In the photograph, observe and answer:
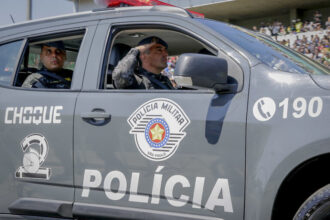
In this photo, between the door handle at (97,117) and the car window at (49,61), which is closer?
the door handle at (97,117)

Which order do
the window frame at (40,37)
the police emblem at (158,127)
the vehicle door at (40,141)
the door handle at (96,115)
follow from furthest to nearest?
1. the window frame at (40,37)
2. the vehicle door at (40,141)
3. the door handle at (96,115)
4. the police emblem at (158,127)

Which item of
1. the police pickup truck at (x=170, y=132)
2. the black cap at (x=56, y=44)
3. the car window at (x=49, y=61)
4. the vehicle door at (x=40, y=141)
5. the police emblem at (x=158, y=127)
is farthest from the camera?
the black cap at (x=56, y=44)

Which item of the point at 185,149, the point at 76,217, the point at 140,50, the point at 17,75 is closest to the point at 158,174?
the point at 185,149

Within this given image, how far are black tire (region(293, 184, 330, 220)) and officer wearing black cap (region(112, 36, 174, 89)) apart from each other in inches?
50.8

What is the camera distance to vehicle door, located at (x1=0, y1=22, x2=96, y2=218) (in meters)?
2.76

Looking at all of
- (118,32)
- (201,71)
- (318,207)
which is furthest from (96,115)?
(318,207)

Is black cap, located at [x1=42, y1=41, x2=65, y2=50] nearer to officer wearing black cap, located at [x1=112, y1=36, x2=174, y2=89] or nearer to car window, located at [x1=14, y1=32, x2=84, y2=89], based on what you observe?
car window, located at [x1=14, y1=32, x2=84, y2=89]

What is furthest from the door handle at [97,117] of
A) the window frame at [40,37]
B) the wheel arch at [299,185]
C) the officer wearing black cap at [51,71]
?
the wheel arch at [299,185]

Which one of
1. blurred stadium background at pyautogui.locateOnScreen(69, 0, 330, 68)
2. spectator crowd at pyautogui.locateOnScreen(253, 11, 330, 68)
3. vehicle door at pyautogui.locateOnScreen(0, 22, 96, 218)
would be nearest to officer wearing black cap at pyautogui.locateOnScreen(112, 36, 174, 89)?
vehicle door at pyautogui.locateOnScreen(0, 22, 96, 218)

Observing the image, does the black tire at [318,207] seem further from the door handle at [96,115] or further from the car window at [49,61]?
the car window at [49,61]

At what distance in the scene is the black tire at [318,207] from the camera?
6.79ft

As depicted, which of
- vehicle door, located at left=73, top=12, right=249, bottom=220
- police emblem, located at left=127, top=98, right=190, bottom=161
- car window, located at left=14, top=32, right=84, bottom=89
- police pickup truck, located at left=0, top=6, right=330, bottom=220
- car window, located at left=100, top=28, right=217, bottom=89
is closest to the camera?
police pickup truck, located at left=0, top=6, right=330, bottom=220

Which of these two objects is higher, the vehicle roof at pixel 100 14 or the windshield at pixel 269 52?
the vehicle roof at pixel 100 14

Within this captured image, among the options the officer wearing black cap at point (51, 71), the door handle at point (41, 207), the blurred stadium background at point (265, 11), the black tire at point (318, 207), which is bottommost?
the door handle at point (41, 207)
